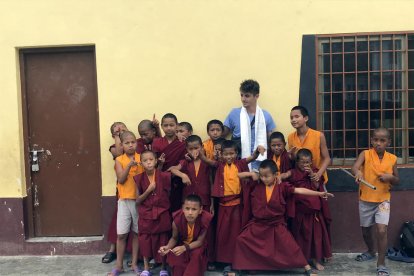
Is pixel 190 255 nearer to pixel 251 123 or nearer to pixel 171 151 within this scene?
pixel 171 151

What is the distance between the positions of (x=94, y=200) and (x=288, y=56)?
2.91 meters

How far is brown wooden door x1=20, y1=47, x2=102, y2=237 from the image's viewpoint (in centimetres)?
511

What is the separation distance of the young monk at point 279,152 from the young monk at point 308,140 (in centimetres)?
11

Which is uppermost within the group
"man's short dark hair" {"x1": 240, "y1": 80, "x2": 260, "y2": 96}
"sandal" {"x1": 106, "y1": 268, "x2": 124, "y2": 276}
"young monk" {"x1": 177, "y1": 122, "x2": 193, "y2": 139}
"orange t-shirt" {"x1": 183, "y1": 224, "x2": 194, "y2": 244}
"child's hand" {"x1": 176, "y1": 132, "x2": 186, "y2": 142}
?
"man's short dark hair" {"x1": 240, "y1": 80, "x2": 260, "y2": 96}

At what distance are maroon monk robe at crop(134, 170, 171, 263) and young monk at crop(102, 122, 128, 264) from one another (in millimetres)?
591

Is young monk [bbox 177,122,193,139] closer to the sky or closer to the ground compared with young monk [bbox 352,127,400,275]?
closer to the sky

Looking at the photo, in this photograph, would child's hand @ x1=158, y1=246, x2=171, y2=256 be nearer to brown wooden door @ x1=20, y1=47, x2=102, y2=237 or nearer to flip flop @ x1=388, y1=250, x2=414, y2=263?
brown wooden door @ x1=20, y1=47, x2=102, y2=237

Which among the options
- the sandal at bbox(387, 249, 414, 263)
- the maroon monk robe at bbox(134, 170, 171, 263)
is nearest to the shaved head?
the maroon monk robe at bbox(134, 170, 171, 263)

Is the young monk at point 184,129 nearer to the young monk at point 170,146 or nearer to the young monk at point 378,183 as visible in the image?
the young monk at point 170,146

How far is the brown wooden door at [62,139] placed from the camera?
511 centimetres

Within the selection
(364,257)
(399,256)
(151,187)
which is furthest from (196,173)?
(399,256)

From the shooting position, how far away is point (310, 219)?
178 inches

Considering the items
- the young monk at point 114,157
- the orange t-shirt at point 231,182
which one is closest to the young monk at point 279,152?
the orange t-shirt at point 231,182

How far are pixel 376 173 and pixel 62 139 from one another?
3619 millimetres
